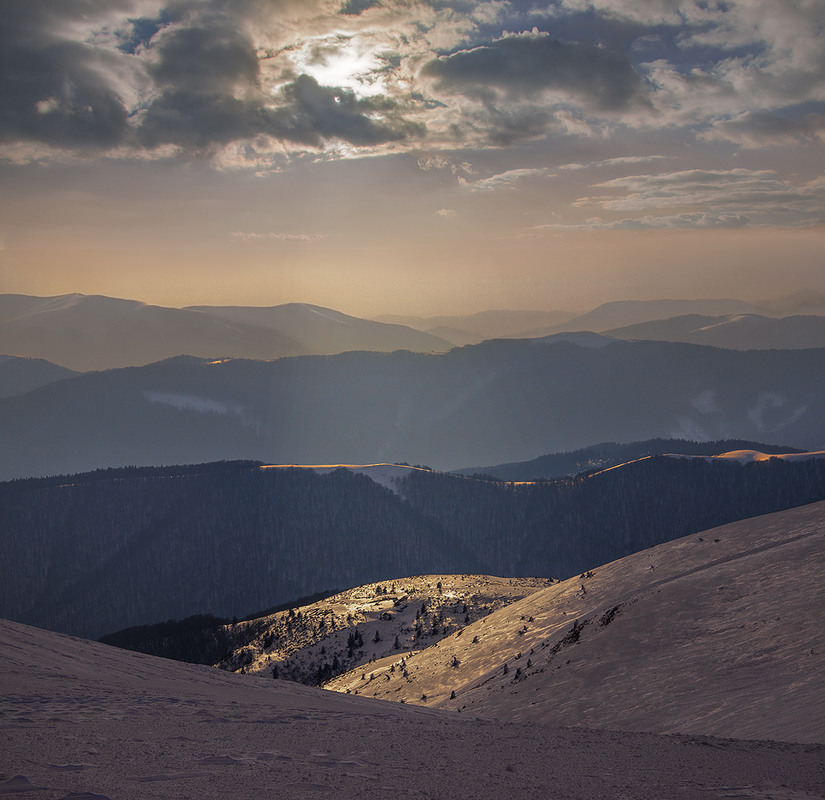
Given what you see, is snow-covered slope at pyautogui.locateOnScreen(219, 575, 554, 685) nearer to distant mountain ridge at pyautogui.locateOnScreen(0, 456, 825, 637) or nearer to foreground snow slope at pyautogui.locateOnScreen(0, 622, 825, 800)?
foreground snow slope at pyautogui.locateOnScreen(0, 622, 825, 800)

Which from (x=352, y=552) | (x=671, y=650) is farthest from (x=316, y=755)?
(x=352, y=552)

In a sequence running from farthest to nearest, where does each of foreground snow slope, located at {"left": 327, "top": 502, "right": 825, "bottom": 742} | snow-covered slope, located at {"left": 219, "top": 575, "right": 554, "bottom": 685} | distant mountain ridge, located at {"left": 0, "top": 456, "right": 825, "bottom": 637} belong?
distant mountain ridge, located at {"left": 0, "top": 456, "right": 825, "bottom": 637} → snow-covered slope, located at {"left": 219, "top": 575, "right": 554, "bottom": 685} → foreground snow slope, located at {"left": 327, "top": 502, "right": 825, "bottom": 742}

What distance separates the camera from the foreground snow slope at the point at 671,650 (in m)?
17.4

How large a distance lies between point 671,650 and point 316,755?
49.3ft

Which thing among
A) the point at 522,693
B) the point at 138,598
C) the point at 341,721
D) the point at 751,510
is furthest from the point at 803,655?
the point at 138,598

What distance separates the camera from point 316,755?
11.3 metres

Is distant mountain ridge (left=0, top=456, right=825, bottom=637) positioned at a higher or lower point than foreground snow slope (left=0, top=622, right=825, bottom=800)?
lower

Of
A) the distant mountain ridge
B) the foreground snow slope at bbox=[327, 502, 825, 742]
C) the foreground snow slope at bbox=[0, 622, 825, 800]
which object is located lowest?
the distant mountain ridge

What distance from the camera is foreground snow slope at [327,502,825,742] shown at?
17.4 m

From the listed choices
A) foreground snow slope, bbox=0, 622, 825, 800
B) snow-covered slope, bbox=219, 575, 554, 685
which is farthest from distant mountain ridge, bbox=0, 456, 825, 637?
foreground snow slope, bbox=0, 622, 825, 800

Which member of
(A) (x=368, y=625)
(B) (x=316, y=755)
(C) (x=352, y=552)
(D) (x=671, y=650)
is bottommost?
(C) (x=352, y=552)

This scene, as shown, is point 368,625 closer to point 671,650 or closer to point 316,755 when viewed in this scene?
point 671,650

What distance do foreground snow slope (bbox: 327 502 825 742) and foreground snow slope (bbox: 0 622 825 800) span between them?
10.1ft

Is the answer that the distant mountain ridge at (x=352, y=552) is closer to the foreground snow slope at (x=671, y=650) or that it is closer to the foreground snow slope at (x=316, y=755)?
the foreground snow slope at (x=671, y=650)
